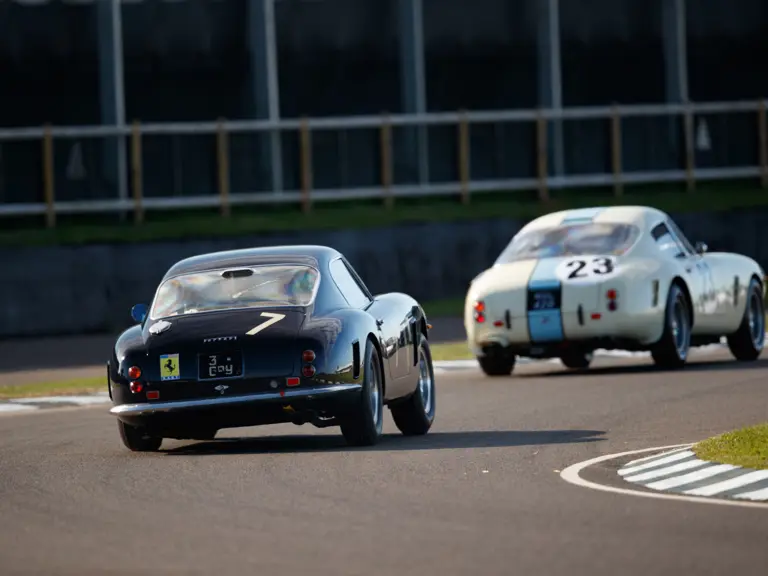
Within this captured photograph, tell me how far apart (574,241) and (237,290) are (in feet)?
23.2

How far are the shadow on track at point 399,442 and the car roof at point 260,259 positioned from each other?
48.9 inches

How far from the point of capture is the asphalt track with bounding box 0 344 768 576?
8.42 m

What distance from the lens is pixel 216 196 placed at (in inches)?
1199

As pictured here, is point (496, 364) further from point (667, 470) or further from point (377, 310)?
point (667, 470)

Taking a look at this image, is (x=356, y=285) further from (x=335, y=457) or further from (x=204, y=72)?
(x=204, y=72)

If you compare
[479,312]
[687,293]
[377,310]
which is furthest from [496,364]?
[377,310]

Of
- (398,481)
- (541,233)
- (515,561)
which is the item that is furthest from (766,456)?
(541,233)

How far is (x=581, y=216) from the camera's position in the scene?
21.2m

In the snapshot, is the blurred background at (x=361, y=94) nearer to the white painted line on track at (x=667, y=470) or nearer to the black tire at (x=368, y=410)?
the black tire at (x=368, y=410)

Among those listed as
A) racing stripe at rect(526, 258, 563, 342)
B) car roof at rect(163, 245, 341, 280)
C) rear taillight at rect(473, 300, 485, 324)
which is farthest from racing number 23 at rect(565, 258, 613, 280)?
car roof at rect(163, 245, 341, 280)

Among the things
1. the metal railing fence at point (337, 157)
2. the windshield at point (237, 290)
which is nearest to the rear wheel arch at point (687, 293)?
the windshield at point (237, 290)

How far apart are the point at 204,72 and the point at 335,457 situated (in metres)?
19.2

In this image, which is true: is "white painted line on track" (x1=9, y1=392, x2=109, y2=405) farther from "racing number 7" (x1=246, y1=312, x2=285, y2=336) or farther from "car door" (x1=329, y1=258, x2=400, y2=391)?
"racing number 7" (x1=246, y1=312, x2=285, y2=336)

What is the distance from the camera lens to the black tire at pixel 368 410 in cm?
1338
